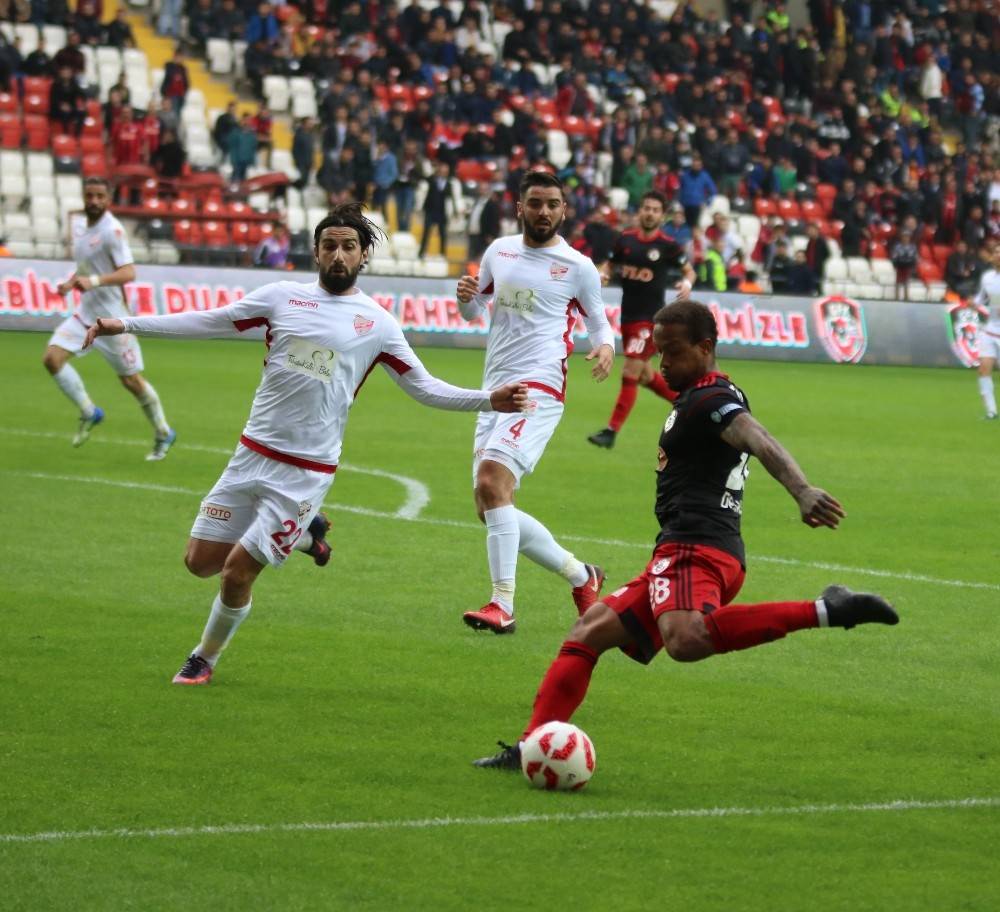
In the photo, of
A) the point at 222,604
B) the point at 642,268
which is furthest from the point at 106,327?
the point at 642,268

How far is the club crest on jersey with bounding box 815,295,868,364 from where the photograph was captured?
3011cm

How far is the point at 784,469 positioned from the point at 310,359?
107 inches

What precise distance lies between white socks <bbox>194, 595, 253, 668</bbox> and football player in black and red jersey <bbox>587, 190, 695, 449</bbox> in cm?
1016

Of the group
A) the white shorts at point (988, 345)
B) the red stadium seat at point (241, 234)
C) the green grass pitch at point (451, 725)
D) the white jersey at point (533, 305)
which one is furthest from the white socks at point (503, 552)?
the red stadium seat at point (241, 234)

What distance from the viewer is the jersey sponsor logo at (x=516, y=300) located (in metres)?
10.1

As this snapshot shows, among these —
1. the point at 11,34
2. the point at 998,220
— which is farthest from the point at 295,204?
the point at 998,220

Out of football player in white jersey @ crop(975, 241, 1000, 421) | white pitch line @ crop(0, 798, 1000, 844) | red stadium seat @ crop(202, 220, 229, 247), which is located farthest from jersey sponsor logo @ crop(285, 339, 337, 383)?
red stadium seat @ crop(202, 220, 229, 247)

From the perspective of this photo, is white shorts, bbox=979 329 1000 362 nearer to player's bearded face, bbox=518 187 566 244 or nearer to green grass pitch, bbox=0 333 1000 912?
green grass pitch, bbox=0 333 1000 912

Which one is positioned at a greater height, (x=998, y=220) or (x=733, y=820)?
(x=733, y=820)

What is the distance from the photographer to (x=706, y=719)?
768 centimetres

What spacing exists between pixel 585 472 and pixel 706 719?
8.43 meters

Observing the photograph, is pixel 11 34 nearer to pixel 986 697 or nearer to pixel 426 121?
pixel 426 121

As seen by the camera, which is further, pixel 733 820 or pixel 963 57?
pixel 963 57

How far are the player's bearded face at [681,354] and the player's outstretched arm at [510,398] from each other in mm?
1066
